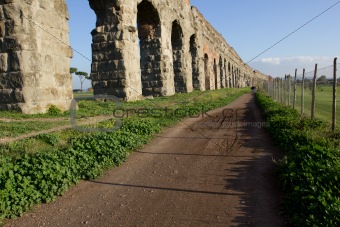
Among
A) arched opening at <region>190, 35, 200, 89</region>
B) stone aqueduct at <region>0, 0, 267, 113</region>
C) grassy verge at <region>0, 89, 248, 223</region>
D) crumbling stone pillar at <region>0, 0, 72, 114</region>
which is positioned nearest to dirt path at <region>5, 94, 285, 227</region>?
grassy verge at <region>0, 89, 248, 223</region>

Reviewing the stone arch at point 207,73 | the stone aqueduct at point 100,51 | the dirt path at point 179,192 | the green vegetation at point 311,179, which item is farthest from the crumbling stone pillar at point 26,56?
the stone arch at point 207,73

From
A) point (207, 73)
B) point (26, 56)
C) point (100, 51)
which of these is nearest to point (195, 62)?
point (207, 73)

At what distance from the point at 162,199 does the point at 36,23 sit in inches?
284

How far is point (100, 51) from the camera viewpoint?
12.9 m

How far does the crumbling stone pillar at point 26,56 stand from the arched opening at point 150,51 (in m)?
7.92

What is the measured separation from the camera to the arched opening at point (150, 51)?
16797 millimetres

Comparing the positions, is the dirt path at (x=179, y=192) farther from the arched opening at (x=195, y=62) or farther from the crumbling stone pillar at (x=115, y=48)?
the arched opening at (x=195, y=62)

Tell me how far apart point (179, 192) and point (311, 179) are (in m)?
1.90

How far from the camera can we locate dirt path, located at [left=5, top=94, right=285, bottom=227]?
379 centimetres

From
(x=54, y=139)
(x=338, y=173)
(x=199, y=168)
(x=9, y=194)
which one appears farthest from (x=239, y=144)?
(x=9, y=194)

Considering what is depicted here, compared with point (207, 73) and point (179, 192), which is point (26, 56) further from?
point (207, 73)

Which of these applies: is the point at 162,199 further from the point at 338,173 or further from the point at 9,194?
the point at 338,173

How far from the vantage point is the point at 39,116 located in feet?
28.3

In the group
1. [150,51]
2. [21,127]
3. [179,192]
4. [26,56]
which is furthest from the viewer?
[150,51]
